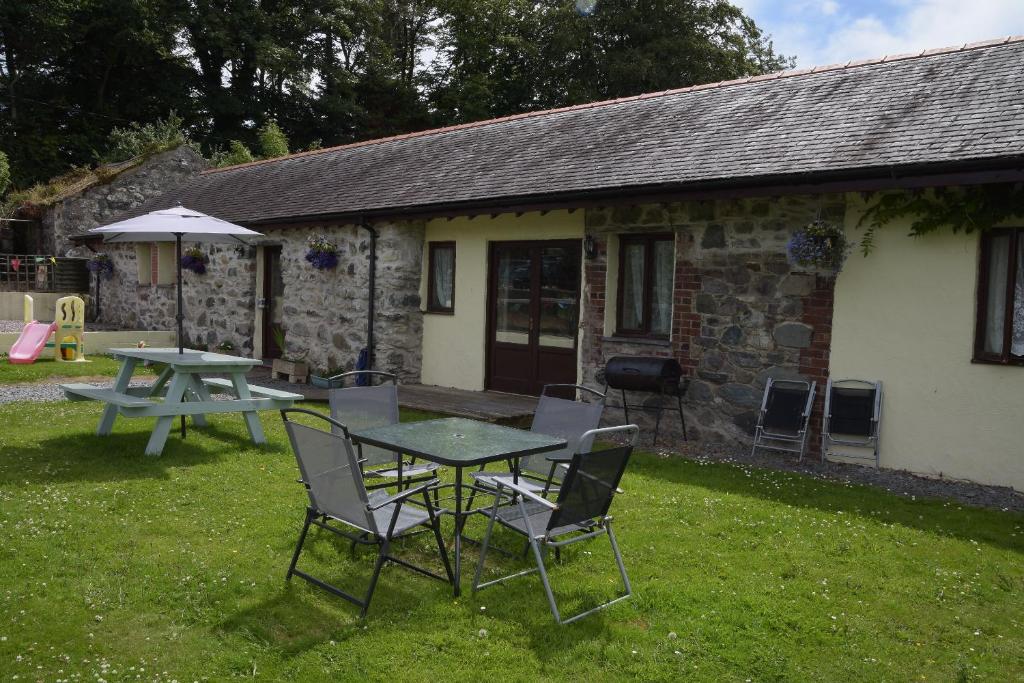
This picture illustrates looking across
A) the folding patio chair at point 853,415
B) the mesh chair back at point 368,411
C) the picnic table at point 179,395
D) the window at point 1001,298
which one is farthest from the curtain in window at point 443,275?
the window at point 1001,298

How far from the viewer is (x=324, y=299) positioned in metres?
12.4

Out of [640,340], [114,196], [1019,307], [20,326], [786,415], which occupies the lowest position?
[20,326]

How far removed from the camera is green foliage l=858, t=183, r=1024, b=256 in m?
6.54

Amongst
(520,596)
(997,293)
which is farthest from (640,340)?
(520,596)

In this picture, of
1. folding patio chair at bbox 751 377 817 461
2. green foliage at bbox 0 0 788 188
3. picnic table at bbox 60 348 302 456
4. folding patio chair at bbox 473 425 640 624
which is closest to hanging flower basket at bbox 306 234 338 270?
picnic table at bbox 60 348 302 456

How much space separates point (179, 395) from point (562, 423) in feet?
12.0

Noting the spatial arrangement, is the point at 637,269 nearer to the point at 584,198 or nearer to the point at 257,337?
the point at 584,198

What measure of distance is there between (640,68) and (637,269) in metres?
19.0

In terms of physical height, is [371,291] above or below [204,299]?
above

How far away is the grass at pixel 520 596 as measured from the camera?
3.46m

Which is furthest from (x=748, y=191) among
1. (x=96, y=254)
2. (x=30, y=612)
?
(x=96, y=254)

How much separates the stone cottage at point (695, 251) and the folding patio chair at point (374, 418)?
3924 mm

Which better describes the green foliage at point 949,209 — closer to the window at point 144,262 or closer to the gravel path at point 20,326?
the window at point 144,262

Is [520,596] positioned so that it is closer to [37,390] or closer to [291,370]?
[37,390]
